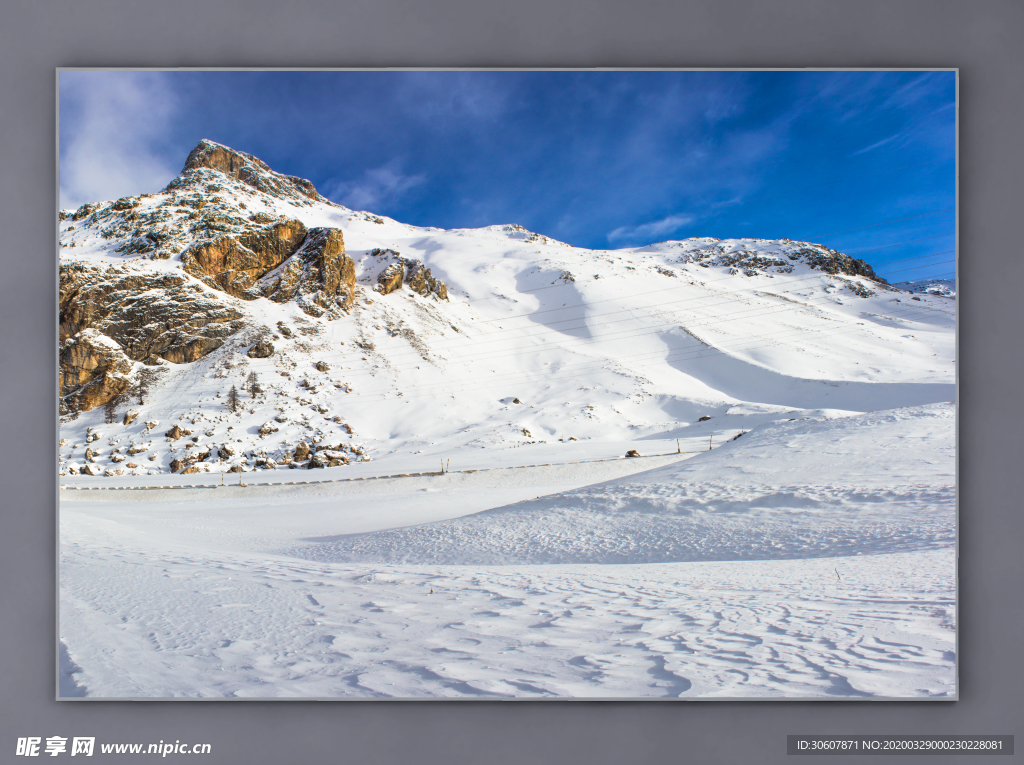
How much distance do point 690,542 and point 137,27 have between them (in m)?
5.86

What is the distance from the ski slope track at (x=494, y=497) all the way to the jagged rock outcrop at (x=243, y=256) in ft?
0.66

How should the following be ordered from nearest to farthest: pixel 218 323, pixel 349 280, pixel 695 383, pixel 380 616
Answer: pixel 380 616 → pixel 218 323 → pixel 695 383 → pixel 349 280

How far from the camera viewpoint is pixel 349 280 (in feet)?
48.7

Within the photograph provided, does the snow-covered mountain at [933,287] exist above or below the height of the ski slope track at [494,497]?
above

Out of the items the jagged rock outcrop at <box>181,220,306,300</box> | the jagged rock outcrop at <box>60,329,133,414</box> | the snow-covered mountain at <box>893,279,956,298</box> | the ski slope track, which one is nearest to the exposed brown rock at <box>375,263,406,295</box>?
the jagged rock outcrop at <box>181,220,306,300</box>

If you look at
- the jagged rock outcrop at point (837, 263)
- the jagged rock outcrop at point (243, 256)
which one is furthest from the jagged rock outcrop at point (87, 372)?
the jagged rock outcrop at point (837, 263)

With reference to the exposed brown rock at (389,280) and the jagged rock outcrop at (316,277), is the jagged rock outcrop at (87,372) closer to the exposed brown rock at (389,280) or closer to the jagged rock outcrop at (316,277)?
the jagged rock outcrop at (316,277)

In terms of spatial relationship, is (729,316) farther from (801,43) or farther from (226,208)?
(226,208)

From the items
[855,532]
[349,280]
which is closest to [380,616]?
[855,532]

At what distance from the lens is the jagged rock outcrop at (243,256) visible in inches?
408

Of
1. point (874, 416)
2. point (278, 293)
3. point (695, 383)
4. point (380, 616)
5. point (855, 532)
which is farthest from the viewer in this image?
point (278, 293)

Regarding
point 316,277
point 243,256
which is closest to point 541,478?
point 243,256

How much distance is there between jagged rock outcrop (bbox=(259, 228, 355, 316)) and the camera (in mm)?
11953

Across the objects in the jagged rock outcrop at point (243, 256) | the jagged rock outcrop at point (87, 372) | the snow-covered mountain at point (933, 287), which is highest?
the jagged rock outcrop at point (243, 256)
